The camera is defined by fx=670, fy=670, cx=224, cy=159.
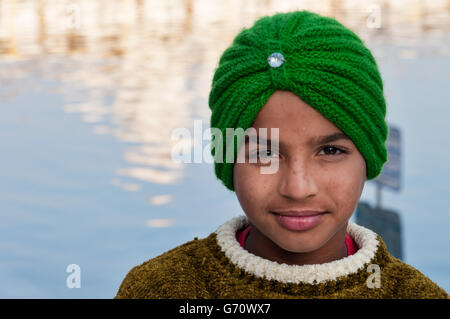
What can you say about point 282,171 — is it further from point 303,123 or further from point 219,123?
point 219,123

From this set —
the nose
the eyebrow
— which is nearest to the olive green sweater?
the nose

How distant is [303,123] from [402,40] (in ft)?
47.7

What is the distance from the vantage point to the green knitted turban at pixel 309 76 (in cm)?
191

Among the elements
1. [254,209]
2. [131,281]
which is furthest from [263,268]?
[131,281]

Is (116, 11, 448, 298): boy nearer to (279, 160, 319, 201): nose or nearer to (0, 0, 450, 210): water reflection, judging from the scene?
(279, 160, 319, 201): nose

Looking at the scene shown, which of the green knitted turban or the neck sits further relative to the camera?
the neck

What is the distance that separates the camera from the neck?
2.06m

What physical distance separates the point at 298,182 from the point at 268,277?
0.32m

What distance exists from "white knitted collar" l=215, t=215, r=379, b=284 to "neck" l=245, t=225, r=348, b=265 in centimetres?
6

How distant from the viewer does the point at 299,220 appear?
74.7 inches

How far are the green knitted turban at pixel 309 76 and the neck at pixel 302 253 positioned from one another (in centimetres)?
23

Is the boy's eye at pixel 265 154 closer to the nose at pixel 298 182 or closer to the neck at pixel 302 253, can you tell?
the nose at pixel 298 182

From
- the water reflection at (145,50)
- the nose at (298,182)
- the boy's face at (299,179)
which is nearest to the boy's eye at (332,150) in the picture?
the boy's face at (299,179)

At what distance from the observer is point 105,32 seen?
17781mm
